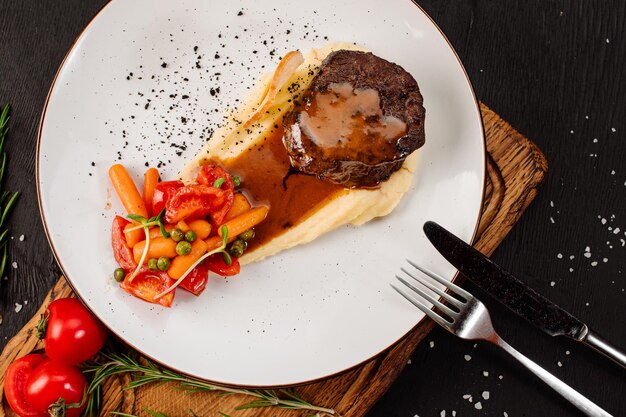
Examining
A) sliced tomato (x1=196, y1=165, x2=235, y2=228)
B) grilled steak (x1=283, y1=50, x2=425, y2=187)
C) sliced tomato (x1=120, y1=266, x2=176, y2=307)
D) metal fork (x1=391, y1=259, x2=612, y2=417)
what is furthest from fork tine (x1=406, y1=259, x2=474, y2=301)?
sliced tomato (x1=120, y1=266, x2=176, y2=307)

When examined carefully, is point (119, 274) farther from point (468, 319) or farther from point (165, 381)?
point (468, 319)

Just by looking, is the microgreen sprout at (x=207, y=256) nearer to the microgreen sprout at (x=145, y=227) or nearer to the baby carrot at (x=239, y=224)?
the baby carrot at (x=239, y=224)

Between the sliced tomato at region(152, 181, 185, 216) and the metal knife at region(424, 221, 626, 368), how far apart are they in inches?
80.6

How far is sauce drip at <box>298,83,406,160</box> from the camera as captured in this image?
434cm

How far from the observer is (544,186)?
509cm

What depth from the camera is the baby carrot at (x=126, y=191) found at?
4461mm

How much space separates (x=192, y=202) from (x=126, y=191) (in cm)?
53

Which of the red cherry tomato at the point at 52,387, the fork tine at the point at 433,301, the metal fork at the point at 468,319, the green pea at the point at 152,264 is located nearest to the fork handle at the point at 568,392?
the metal fork at the point at 468,319

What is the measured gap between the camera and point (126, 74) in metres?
4.59

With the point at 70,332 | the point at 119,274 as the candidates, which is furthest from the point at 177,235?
the point at 70,332

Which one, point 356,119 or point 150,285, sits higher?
point 356,119

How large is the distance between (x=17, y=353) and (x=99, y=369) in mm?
672

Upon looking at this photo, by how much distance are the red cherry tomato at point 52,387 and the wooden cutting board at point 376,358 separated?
0.80 feet

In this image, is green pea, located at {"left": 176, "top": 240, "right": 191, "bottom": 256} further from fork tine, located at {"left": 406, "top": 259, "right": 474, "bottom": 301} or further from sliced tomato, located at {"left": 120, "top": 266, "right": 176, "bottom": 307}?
fork tine, located at {"left": 406, "top": 259, "right": 474, "bottom": 301}
